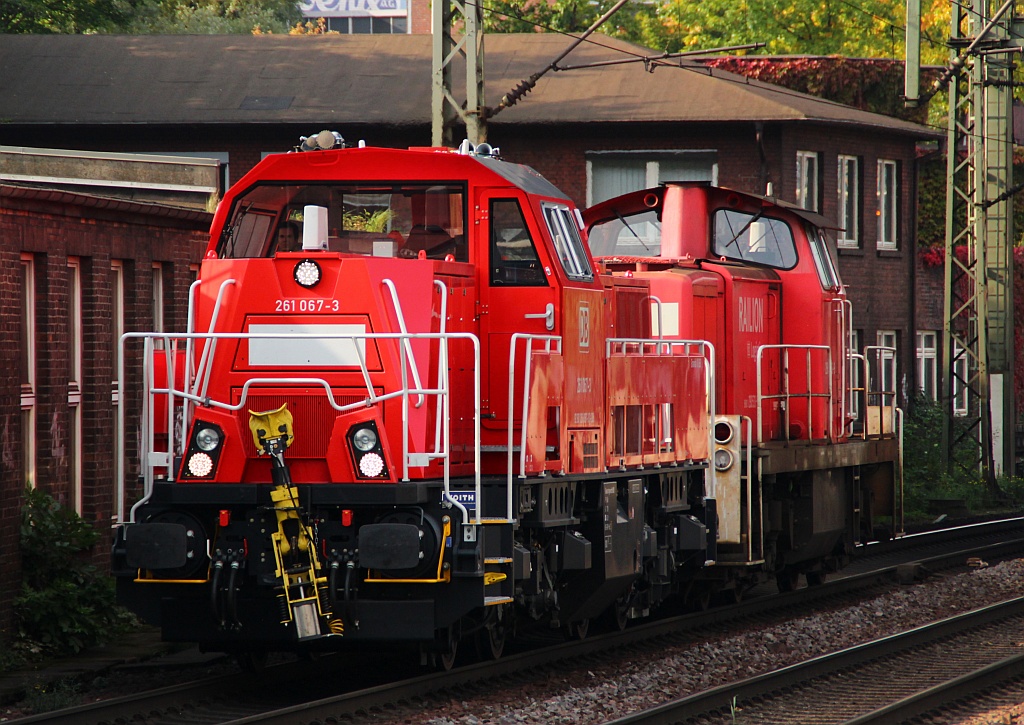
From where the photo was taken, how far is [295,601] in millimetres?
8812

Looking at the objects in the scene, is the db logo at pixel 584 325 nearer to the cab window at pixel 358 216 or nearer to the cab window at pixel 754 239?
the cab window at pixel 358 216

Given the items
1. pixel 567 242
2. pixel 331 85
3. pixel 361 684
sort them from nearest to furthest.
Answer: pixel 361 684, pixel 567 242, pixel 331 85

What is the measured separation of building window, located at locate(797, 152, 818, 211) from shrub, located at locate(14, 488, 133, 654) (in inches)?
732

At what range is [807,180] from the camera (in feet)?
93.9

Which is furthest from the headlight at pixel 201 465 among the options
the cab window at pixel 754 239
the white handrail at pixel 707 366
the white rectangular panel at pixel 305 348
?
the cab window at pixel 754 239

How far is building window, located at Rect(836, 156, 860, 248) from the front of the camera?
2964 centimetres

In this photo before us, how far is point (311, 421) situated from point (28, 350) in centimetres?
374

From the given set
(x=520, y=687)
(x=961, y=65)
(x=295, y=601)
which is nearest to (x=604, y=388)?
(x=520, y=687)

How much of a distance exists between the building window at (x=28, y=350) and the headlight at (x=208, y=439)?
3.24 meters

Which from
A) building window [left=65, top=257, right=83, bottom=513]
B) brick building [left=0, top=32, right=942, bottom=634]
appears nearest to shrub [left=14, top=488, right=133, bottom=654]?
building window [left=65, top=257, right=83, bottom=513]

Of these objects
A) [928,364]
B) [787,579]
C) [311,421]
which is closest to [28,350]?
[311,421]

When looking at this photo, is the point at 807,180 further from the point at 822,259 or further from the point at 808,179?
the point at 822,259

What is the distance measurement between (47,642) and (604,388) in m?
4.49

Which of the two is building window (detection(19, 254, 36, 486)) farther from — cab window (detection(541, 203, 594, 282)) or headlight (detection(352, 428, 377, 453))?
cab window (detection(541, 203, 594, 282))
